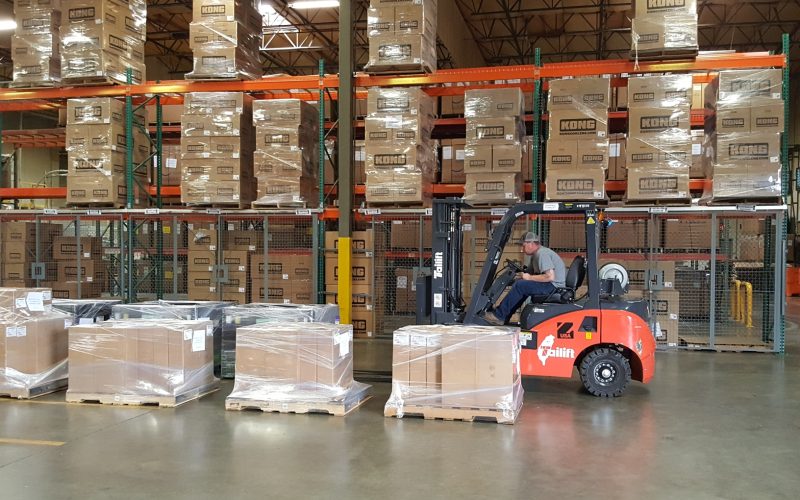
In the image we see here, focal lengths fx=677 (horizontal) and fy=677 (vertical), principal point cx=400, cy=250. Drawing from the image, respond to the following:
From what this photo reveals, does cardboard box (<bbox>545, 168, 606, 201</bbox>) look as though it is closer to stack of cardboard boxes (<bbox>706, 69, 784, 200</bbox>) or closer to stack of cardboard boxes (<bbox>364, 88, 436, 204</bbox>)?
stack of cardboard boxes (<bbox>706, 69, 784, 200</bbox>)

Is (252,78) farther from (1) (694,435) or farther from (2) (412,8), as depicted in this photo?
(1) (694,435)

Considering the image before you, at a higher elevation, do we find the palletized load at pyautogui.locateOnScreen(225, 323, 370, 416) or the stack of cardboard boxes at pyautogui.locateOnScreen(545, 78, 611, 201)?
the stack of cardboard boxes at pyautogui.locateOnScreen(545, 78, 611, 201)

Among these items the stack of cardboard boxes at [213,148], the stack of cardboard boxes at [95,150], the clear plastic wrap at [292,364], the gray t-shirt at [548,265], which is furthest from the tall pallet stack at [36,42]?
the gray t-shirt at [548,265]

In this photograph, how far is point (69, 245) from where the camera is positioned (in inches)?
480

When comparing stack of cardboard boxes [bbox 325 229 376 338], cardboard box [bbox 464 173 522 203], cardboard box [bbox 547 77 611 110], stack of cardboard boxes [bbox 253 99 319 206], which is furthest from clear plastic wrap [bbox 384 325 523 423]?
stack of cardboard boxes [bbox 325 229 376 338]

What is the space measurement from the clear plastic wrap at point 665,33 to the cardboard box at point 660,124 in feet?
2.73

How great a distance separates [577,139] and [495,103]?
1.28 metres

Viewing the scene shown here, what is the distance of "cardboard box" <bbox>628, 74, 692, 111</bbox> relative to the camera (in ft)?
30.5

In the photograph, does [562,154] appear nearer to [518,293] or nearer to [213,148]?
[518,293]

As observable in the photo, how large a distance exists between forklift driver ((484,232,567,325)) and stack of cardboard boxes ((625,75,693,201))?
9.70 ft

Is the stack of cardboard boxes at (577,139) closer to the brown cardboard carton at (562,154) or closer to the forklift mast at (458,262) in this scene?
the brown cardboard carton at (562,154)

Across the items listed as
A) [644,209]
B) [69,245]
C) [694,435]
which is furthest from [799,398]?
[69,245]

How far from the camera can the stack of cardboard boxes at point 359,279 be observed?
11.2m

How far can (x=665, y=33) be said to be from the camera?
30.2 ft
